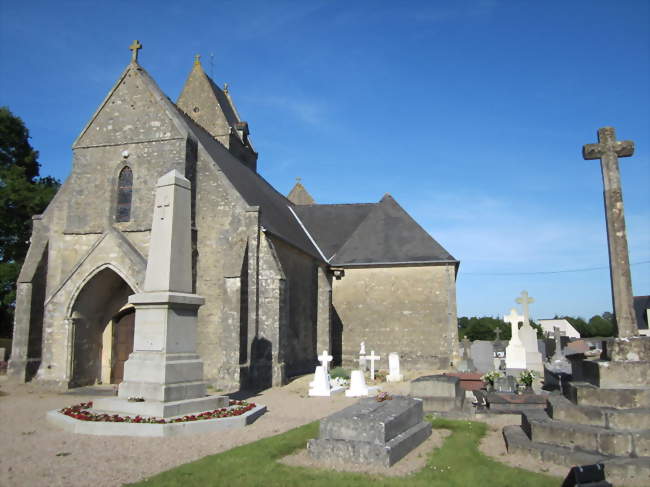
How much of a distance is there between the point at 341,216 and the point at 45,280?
15267mm

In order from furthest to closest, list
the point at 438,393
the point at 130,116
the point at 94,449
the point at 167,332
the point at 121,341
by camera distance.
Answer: the point at 130,116 → the point at 121,341 → the point at 438,393 → the point at 167,332 → the point at 94,449

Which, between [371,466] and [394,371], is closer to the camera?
[371,466]

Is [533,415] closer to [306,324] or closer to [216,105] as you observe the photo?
[306,324]

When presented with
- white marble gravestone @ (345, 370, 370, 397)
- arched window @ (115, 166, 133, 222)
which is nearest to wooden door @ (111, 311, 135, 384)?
arched window @ (115, 166, 133, 222)

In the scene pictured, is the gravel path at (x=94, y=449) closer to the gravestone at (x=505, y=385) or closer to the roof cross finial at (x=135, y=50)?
the gravestone at (x=505, y=385)

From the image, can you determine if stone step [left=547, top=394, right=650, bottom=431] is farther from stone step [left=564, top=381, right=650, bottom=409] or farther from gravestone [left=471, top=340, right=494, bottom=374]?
gravestone [left=471, top=340, right=494, bottom=374]

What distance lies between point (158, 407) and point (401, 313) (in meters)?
15.9

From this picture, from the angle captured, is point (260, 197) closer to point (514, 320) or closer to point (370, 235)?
point (370, 235)

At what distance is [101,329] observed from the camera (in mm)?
17125

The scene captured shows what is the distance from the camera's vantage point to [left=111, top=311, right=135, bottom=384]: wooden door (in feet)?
56.3

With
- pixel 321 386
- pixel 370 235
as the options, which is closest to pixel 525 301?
pixel 370 235

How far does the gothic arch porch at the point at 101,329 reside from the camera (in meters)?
15.9

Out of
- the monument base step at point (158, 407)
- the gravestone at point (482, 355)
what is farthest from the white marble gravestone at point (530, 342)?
the monument base step at point (158, 407)

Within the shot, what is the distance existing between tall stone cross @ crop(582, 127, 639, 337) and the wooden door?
1481cm
